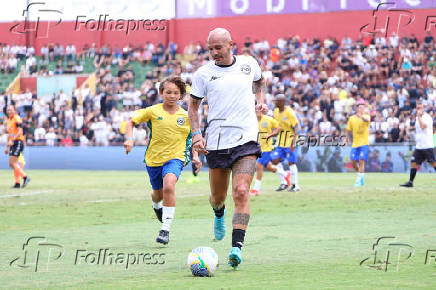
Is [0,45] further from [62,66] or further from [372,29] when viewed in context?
[372,29]

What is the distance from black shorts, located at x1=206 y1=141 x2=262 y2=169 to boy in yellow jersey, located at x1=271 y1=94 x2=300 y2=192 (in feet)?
42.6

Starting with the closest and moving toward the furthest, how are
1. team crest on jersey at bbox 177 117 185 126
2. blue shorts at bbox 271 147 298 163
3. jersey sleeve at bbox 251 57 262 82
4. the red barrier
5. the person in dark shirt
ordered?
jersey sleeve at bbox 251 57 262 82 → team crest on jersey at bbox 177 117 185 126 → blue shorts at bbox 271 147 298 163 → the person in dark shirt → the red barrier

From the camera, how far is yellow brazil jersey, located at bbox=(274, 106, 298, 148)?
22141mm

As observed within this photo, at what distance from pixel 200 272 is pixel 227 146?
1590 millimetres

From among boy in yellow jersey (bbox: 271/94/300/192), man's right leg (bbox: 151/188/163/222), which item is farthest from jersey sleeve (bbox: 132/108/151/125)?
boy in yellow jersey (bbox: 271/94/300/192)

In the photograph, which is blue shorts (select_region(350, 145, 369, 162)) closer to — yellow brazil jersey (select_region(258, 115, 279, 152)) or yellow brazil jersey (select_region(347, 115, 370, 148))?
yellow brazil jersey (select_region(347, 115, 370, 148))

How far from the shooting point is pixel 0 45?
4656 centimetres

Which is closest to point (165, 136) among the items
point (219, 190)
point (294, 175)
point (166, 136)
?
point (166, 136)

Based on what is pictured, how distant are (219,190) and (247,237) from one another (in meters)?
2.07

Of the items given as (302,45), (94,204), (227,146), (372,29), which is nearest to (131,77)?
(302,45)

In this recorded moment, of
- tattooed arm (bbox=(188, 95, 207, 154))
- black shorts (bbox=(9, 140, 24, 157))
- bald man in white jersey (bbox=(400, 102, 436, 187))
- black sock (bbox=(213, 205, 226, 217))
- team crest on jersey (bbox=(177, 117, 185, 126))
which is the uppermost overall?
tattooed arm (bbox=(188, 95, 207, 154))

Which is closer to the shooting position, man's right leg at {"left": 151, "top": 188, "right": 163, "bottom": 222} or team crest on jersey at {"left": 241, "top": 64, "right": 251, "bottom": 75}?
team crest on jersey at {"left": 241, "top": 64, "right": 251, "bottom": 75}

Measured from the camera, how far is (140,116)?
11234 mm

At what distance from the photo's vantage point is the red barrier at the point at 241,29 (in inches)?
1598
